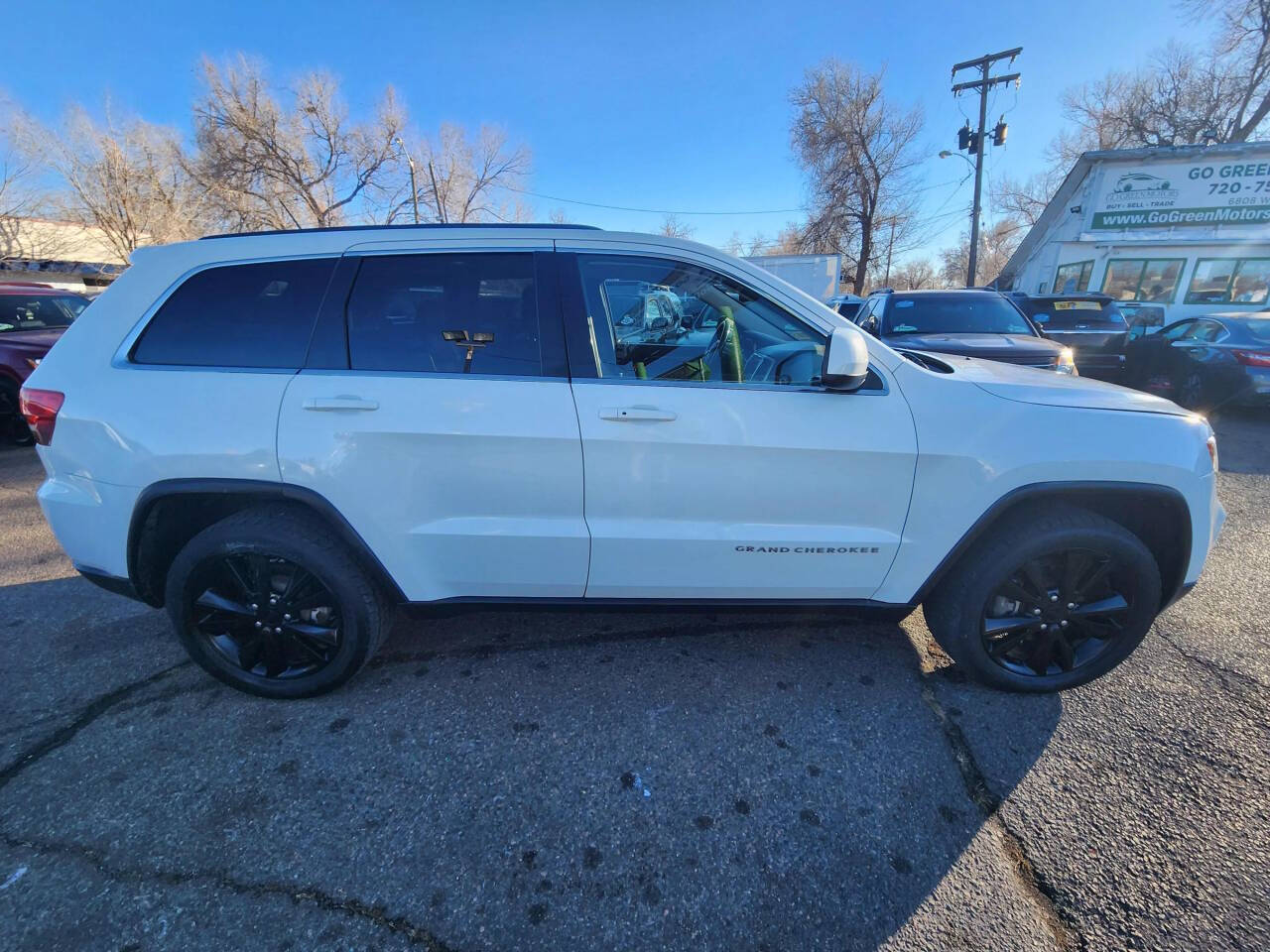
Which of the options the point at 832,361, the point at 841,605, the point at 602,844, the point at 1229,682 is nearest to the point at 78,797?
the point at 602,844

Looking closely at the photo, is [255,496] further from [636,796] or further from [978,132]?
[978,132]

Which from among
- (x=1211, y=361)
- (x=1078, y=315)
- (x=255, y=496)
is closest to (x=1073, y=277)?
(x=1078, y=315)

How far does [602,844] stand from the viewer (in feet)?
5.75

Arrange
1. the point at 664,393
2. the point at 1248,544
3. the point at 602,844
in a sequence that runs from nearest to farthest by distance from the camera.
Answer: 1. the point at 602,844
2. the point at 664,393
3. the point at 1248,544

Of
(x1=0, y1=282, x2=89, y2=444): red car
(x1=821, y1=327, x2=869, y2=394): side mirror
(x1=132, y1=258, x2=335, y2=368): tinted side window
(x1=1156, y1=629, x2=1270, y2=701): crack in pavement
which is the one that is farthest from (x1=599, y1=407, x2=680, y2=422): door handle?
(x1=0, y1=282, x2=89, y2=444): red car

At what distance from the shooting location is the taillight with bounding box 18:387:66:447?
212 cm

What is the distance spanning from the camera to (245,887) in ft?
5.32

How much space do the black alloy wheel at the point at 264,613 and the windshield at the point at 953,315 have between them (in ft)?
20.6

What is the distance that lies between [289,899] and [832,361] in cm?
238

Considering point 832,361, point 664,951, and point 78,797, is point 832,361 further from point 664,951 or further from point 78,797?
point 78,797

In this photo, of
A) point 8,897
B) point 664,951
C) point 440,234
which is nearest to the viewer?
point 664,951

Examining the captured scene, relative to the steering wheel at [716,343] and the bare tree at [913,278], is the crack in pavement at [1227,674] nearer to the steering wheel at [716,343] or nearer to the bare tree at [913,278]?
the steering wheel at [716,343]

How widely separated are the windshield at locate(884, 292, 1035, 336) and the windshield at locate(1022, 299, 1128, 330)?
286 centimetres

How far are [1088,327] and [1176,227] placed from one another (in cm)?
1512
